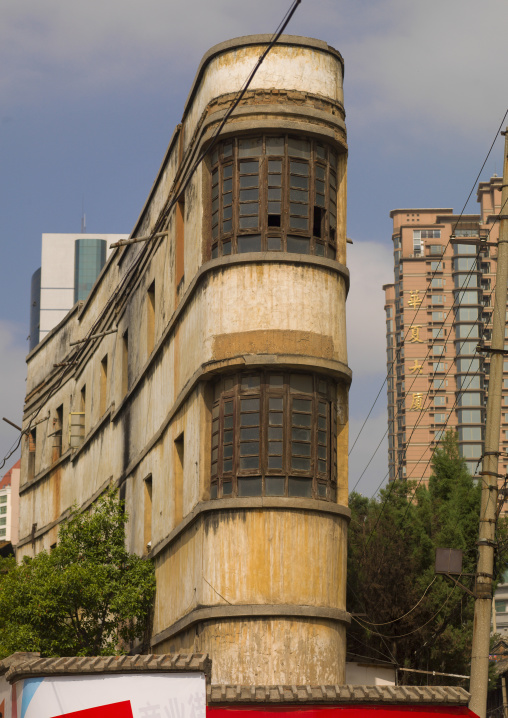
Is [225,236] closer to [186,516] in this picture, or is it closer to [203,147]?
[203,147]

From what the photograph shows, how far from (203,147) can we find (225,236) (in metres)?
1.90

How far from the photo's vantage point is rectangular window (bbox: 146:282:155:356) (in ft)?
83.5

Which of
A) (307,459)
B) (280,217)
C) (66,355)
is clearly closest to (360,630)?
(307,459)

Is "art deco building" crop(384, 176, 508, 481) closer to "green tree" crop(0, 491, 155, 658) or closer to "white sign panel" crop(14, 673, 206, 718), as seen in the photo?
"green tree" crop(0, 491, 155, 658)

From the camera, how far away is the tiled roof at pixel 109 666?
12859 millimetres

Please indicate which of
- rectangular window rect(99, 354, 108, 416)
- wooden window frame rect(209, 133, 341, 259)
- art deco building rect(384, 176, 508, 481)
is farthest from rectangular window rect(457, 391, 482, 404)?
wooden window frame rect(209, 133, 341, 259)

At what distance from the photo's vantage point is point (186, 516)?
19.7 m

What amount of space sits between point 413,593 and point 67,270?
174625 millimetres

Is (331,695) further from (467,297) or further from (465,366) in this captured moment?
(465,366)

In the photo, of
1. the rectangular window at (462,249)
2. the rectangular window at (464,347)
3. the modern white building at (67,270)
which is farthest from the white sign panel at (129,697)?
the modern white building at (67,270)

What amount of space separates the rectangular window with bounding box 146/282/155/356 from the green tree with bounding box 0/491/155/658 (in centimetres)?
402

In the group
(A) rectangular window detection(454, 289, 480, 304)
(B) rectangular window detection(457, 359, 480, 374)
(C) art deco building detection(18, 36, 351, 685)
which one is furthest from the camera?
(B) rectangular window detection(457, 359, 480, 374)

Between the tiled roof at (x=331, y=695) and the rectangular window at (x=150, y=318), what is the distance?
12.9 metres

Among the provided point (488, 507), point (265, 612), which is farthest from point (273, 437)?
point (488, 507)
